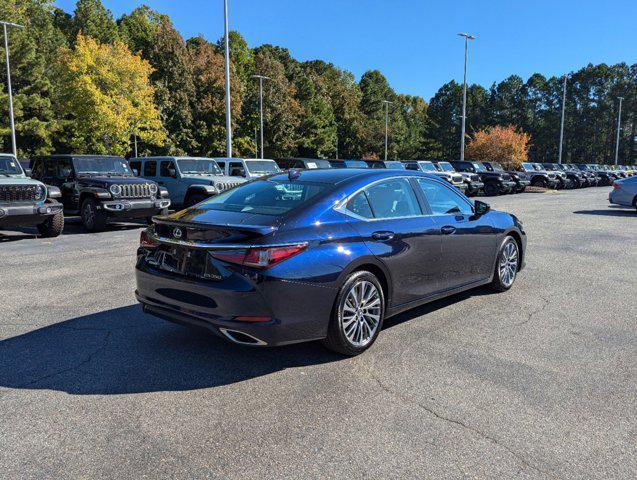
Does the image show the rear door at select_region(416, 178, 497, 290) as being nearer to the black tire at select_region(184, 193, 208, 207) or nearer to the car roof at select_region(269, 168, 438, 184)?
the car roof at select_region(269, 168, 438, 184)

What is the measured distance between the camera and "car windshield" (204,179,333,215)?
4.53 m

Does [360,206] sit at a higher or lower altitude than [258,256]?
higher

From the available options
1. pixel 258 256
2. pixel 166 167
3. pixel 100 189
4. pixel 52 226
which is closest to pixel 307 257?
pixel 258 256

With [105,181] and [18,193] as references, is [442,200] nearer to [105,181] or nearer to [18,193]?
[18,193]

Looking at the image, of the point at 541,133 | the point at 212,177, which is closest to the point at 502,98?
the point at 541,133

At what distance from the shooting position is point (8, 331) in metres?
4.99

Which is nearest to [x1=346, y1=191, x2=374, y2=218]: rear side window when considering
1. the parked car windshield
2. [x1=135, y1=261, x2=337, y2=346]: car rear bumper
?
[x1=135, y1=261, x2=337, y2=346]: car rear bumper

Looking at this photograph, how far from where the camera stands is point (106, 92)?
1323 inches

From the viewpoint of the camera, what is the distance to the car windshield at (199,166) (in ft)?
52.3

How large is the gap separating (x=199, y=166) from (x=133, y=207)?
4.00m

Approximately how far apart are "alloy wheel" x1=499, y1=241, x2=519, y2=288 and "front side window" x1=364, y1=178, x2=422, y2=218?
187 cm

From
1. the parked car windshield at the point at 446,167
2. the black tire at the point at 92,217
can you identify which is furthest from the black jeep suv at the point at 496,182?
the black tire at the point at 92,217

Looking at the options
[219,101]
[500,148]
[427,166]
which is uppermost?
[219,101]

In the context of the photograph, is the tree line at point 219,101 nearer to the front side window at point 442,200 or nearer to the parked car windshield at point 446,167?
the parked car windshield at point 446,167
